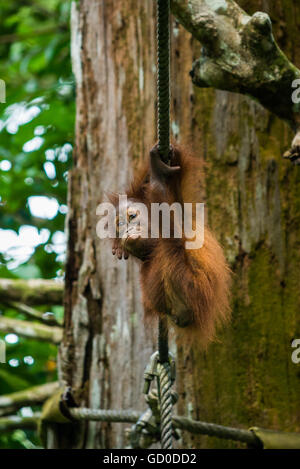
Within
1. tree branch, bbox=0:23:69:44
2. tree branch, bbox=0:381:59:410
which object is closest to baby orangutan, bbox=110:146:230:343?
tree branch, bbox=0:381:59:410

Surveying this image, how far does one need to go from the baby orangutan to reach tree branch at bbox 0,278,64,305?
5.09ft

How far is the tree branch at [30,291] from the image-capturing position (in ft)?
11.5

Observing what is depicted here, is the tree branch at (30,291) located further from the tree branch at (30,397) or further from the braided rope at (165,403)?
the braided rope at (165,403)

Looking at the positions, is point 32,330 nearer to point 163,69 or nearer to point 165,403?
point 165,403

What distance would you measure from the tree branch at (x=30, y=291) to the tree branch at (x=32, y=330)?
5.1 inches

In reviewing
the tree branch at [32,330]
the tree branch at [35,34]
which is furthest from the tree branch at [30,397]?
the tree branch at [35,34]

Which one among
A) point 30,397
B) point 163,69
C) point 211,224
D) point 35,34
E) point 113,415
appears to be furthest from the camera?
point 35,34

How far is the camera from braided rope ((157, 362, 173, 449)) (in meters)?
1.90

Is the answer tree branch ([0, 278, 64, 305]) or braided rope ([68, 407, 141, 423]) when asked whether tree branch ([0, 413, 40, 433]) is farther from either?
braided rope ([68, 407, 141, 423])

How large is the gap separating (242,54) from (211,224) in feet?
3.09

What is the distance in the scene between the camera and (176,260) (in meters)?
1.96

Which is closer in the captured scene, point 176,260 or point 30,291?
point 176,260

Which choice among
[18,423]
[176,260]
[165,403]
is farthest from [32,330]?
[176,260]
